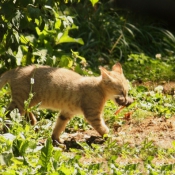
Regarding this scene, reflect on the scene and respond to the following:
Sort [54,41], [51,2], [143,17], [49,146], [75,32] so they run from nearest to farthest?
[49,146], [51,2], [54,41], [75,32], [143,17]

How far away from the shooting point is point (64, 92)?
7.02m

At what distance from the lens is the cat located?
691 centimetres

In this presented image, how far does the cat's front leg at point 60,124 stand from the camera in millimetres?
7020

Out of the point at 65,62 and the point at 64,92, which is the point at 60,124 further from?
the point at 65,62

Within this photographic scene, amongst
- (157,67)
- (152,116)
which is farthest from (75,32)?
(152,116)

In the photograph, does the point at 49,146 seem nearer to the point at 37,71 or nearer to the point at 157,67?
the point at 37,71

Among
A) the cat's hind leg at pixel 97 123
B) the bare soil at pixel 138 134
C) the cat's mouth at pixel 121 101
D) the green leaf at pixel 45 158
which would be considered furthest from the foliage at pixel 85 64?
the cat's mouth at pixel 121 101

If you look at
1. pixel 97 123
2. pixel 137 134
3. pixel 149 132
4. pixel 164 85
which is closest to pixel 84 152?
pixel 97 123

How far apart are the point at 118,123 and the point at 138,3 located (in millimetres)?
6164

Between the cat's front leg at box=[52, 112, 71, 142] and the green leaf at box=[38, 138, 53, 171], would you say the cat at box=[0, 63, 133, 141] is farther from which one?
the green leaf at box=[38, 138, 53, 171]

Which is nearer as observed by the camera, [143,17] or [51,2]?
[51,2]

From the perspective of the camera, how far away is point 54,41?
9.12m

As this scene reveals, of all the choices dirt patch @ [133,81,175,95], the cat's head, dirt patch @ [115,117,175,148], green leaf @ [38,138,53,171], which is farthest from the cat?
dirt patch @ [133,81,175,95]

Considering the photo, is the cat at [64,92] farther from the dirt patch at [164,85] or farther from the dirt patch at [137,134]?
the dirt patch at [164,85]
